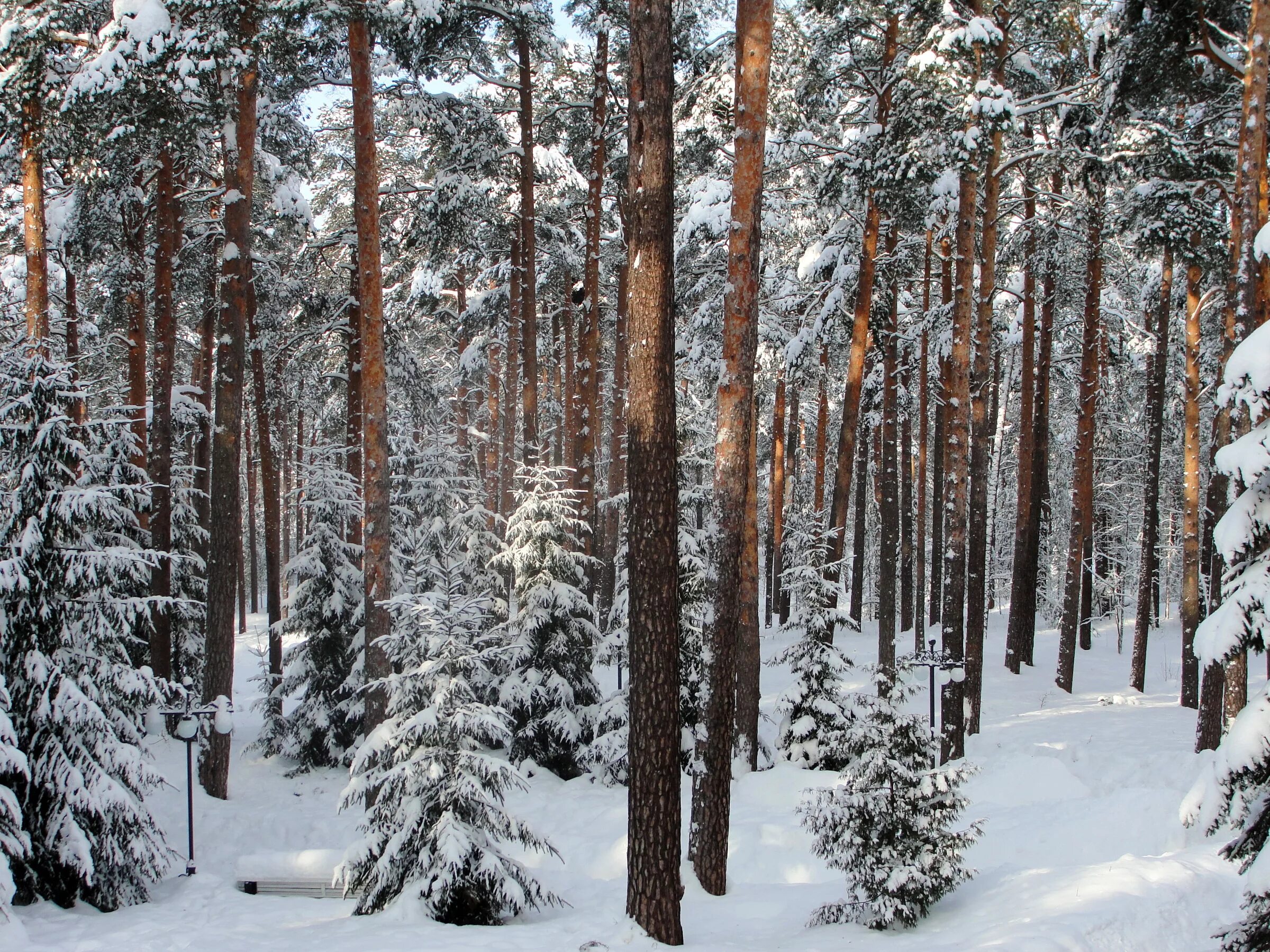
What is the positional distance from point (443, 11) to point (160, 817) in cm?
1217

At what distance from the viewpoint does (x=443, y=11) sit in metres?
12.0

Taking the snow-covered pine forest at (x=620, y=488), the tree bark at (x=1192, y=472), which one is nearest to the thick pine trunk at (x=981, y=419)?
the snow-covered pine forest at (x=620, y=488)

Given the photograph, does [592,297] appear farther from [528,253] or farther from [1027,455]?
[1027,455]

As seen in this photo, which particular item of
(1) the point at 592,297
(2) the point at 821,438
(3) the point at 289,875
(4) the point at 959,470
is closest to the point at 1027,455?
(4) the point at 959,470

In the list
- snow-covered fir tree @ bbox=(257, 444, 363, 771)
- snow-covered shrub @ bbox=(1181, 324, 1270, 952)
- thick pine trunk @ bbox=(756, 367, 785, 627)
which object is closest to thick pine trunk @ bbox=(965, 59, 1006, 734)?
snow-covered shrub @ bbox=(1181, 324, 1270, 952)

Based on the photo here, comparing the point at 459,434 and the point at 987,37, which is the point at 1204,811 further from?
the point at 459,434

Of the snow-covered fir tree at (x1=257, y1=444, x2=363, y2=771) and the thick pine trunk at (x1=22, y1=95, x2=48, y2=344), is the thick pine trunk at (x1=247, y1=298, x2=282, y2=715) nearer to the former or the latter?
the snow-covered fir tree at (x1=257, y1=444, x2=363, y2=771)

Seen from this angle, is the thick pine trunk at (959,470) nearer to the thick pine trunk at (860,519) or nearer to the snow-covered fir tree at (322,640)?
the thick pine trunk at (860,519)

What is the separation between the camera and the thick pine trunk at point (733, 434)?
315 inches

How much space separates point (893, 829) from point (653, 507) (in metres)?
3.74

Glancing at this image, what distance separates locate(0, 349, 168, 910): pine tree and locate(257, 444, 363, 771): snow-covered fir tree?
6.21m

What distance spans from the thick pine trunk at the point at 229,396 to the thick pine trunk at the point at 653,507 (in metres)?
8.05

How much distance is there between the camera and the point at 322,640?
1541 cm

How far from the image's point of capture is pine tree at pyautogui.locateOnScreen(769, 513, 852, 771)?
1268 centimetres
